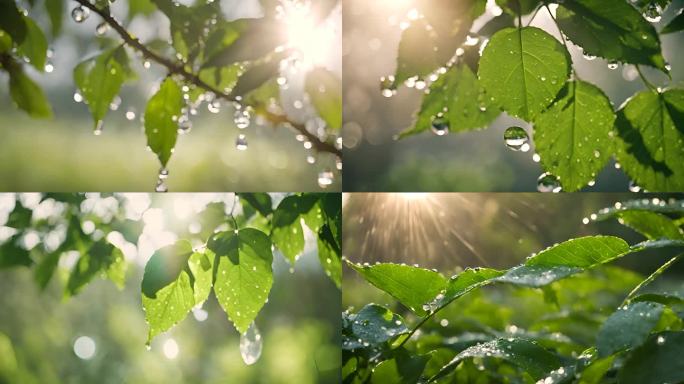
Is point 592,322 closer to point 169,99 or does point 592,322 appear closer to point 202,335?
point 169,99

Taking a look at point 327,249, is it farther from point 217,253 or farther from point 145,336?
point 145,336

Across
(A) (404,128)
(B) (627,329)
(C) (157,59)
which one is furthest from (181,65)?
(A) (404,128)

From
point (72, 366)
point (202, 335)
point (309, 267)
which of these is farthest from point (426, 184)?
point (72, 366)

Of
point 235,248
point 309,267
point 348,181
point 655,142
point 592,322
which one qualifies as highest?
point 655,142

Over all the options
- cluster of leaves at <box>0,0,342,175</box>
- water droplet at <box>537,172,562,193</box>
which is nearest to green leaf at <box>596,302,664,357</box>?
water droplet at <box>537,172,562,193</box>

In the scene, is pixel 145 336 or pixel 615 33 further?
pixel 145 336

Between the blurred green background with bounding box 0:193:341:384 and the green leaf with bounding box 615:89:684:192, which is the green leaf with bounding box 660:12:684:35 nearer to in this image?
the green leaf with bounding box 615:89:684:192
